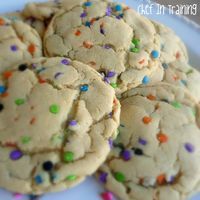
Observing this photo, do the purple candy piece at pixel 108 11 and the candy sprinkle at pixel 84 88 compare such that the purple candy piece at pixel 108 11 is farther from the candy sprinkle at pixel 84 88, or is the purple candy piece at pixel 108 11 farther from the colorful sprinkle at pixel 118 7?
the candy sprinkle at pixel 84 88

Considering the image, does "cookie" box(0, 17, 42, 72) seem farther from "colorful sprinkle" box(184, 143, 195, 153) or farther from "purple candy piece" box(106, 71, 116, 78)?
"colorful sprinkle" box(184, 143, 195, 153)

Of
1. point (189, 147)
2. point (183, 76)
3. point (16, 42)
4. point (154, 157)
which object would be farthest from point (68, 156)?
point (183, 76)

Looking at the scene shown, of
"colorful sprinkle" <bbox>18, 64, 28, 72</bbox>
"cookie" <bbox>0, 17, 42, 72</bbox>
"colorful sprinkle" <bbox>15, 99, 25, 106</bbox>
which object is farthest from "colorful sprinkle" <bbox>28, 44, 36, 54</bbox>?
"colorful sprinkle" <bbox>15, 99, 25, 106</bbox>

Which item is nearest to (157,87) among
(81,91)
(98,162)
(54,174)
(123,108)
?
(123,108)

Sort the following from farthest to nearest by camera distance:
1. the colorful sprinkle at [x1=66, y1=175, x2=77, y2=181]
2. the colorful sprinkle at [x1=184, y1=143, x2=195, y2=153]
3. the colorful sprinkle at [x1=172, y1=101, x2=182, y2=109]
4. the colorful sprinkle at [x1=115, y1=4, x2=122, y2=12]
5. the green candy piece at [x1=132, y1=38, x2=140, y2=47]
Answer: the colorful sprinkle at [x1=115, y1=4, x2=122, y2=12]
the green candy piece at [x1=132, y1=38, x2=140, y2=47]
the colorful sprinkle at [x1=172, y1=101, x2=182, y2=109]
the colorful sprinkle at [x1=184, y1=143, x2=195, y2=153]
the colorful sprinkle at [x1=66, y1=175, x2=77, y2=181]

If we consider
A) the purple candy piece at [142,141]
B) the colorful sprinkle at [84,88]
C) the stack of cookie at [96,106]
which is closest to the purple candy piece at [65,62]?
the stack of cookie at [96,106]

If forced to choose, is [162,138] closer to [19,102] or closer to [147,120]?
[147,120]
